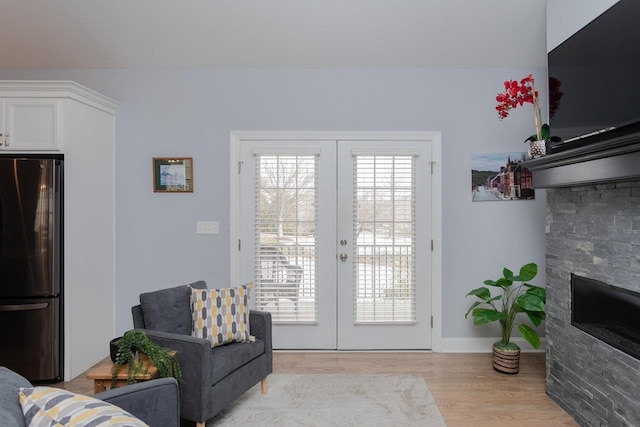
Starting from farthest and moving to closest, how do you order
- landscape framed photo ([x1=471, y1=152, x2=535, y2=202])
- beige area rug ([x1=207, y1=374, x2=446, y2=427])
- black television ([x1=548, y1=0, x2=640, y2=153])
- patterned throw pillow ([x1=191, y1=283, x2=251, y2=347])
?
landscape framed photo ([x1=471, y1=152, x2=535, y2=202]) < patterned throw pillow ([x1=191, y1=283, x2=251, y2=347]) < beige area rug ([x1=207, y1=374, x2=446, y2=427]) < black television ([x1=548, y1=0, x2=640, y2=153])

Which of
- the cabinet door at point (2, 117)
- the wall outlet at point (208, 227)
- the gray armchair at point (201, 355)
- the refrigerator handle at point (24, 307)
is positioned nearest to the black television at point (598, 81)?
the gray armchair at point (201, 355)

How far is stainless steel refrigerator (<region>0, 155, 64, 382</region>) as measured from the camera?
3.02m

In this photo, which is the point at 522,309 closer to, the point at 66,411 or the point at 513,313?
the point at 513,313

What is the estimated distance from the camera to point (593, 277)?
94.7 inches

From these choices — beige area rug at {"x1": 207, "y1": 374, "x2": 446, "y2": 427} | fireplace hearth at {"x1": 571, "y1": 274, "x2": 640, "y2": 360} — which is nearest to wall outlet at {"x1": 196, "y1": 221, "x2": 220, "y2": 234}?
beige area rug at {"x1": 207, "y1": 374, "x2": 446, "y2": 427}

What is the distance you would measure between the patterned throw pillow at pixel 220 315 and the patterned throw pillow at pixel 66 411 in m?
1.44

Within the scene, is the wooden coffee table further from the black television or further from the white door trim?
the black television

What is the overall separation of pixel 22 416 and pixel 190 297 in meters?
1.57

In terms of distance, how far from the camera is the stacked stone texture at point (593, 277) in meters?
2.12

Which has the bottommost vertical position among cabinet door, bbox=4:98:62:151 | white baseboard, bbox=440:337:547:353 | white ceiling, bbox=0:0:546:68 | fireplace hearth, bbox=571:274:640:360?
white baseboard, bbox=440:337:547:353

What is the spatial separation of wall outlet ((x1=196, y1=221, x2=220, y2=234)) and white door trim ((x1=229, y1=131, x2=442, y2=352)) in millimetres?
140

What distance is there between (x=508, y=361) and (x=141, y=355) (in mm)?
2795

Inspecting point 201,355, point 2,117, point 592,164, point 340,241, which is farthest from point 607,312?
point 2,117

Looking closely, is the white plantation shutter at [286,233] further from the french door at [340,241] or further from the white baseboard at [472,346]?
the white baseboard at [472,346]
